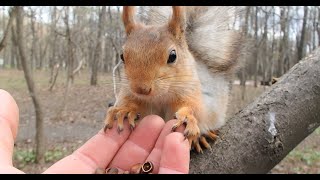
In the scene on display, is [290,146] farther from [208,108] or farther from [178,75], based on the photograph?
[178,75]

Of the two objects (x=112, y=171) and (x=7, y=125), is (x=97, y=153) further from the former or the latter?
(x=7, y=125)

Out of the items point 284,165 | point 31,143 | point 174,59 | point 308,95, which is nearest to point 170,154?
point 174,59

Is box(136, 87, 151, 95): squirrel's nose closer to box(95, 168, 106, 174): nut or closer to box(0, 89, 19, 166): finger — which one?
box(95, 168, 106, 174): nut

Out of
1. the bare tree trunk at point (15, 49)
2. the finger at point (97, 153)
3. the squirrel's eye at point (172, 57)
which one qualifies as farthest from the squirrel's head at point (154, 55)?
the bare tree trunk at point (15, 49)

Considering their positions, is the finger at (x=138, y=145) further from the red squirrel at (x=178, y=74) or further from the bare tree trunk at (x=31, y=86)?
the bare tree trunk at (x=31, y=86)

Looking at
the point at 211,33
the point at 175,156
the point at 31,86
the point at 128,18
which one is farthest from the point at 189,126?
the point at 31,86

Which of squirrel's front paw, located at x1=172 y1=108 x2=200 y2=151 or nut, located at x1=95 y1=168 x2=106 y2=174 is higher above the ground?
squirrel's front paw, located at x1=172 y1=108 x2=200 y2=151

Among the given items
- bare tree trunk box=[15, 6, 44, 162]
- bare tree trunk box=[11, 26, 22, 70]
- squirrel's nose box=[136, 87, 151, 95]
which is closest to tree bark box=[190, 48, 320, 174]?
squirrel's nose box=[136, 87, 151, 95]
